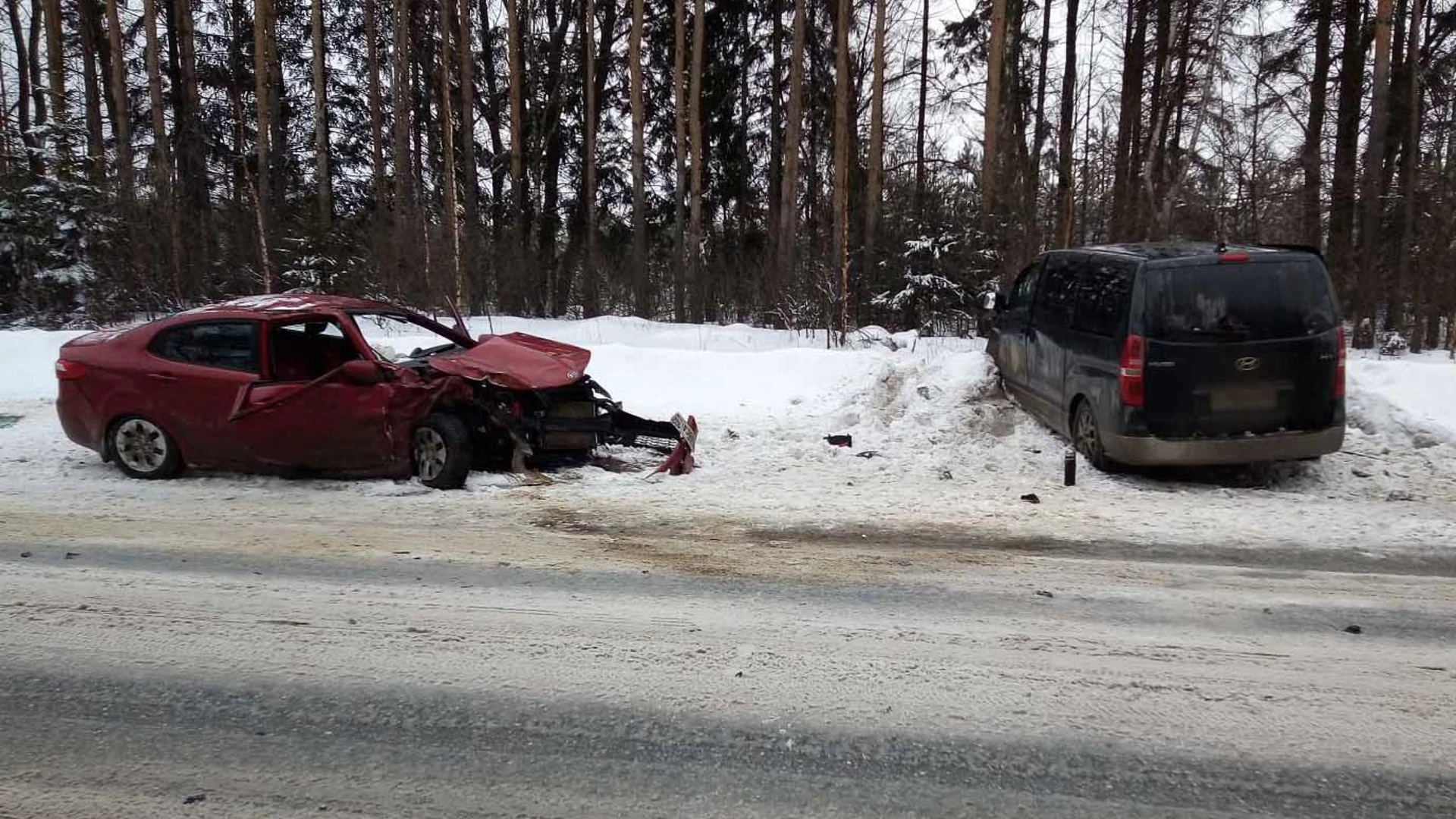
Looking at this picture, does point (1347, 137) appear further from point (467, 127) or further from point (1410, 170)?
point (467, 127)

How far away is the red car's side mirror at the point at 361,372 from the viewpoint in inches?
291

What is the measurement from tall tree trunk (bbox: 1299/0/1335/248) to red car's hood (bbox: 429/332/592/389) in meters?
17.6

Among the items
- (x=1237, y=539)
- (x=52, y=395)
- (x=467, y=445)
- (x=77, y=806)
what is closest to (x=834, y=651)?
(x=77, y=806)

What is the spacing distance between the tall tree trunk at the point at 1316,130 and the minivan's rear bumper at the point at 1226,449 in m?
14.3

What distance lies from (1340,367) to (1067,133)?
55.6 feet

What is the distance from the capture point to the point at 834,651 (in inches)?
169

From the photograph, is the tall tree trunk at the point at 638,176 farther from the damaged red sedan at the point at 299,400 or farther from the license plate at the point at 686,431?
the damaged red sedan at the point at 299,400

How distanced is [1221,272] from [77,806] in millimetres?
7770

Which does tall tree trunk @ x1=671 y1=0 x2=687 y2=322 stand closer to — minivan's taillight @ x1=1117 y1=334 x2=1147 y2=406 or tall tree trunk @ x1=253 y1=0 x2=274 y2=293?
tall tree trunk @ x1=253 y1=0 x2=274 y2=293

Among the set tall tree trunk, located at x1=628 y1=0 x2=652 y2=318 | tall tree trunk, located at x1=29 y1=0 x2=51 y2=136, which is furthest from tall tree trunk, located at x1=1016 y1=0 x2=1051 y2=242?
tall tree trunk, located at x1=29 y1=0 x2=51 y2=136

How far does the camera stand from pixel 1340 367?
7520mm

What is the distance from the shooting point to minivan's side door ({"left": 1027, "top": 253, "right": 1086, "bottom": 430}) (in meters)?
8.79

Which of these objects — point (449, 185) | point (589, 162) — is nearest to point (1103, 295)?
point (449, 185)

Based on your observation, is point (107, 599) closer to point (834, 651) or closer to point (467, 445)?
point (467, 445)
